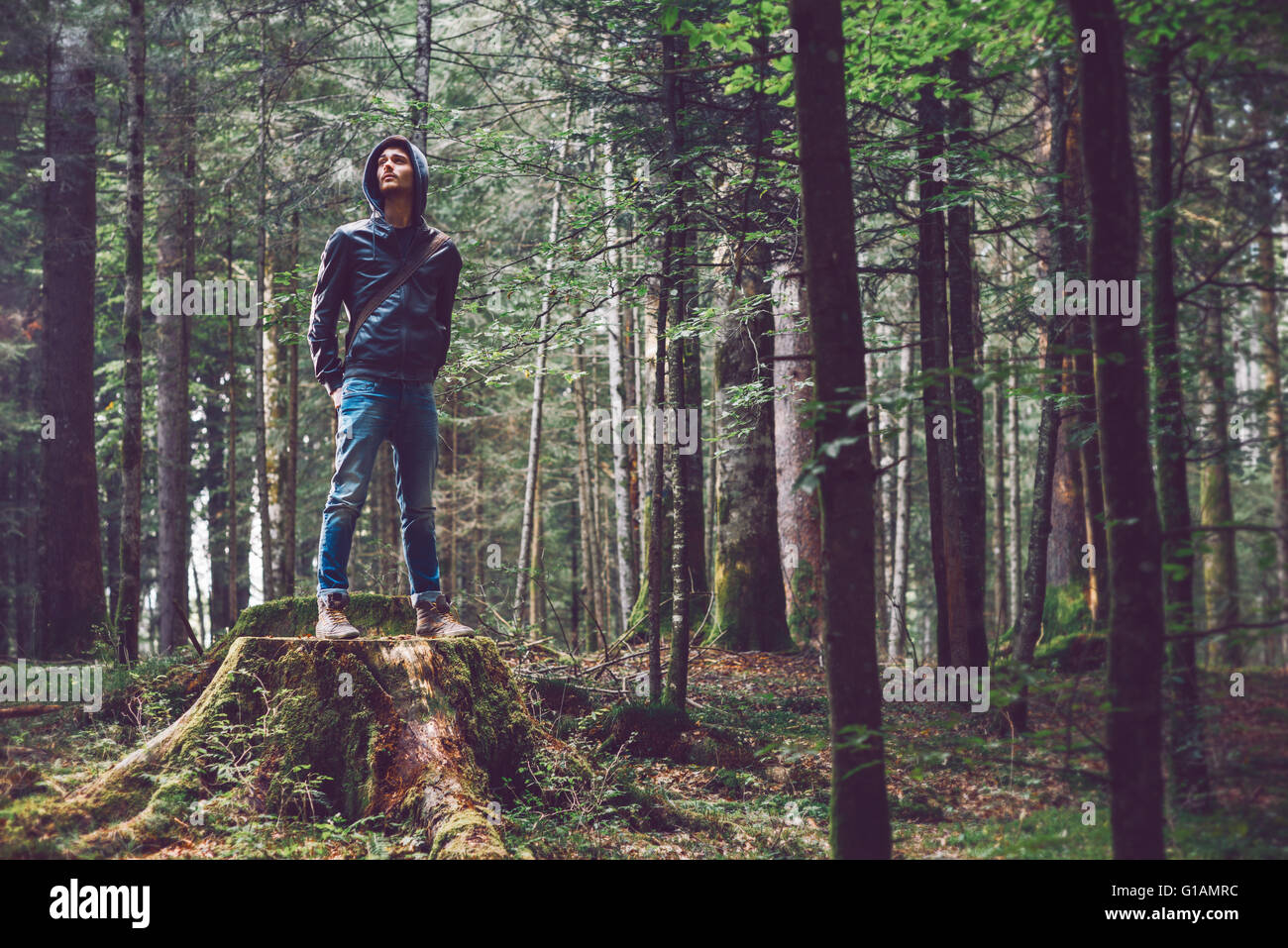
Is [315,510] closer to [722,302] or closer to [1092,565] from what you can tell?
[722,302]

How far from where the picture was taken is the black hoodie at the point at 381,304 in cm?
537

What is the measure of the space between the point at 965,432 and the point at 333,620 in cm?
592

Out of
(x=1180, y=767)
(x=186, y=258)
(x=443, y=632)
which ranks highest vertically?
(x=186, y=258)

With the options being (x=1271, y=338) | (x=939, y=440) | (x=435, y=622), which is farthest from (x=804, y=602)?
(x=1271, y=338)

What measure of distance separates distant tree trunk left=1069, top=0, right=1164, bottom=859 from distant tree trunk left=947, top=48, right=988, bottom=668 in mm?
4073

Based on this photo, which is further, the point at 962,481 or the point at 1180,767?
the point at 962,481

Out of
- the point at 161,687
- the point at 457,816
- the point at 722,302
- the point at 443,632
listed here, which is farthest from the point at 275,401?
the point at 457,816

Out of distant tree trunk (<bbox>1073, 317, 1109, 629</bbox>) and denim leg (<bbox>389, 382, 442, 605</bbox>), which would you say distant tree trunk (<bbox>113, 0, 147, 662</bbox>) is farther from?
distant tree trunk (<bbox>1073, 317, 1109, 629</bbox>)

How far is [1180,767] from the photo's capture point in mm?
→ 4039

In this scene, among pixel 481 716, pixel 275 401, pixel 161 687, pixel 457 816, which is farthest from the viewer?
pixel 275 401

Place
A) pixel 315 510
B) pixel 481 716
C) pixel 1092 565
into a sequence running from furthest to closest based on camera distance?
pixel 315 510 → pixel 1092 565 → pixel 481 716

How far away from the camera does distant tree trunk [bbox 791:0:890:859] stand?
344 centimetres

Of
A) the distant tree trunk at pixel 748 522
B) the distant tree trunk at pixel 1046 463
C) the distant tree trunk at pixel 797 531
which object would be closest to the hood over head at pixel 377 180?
the distant tree trunk at pixel 1046 463
